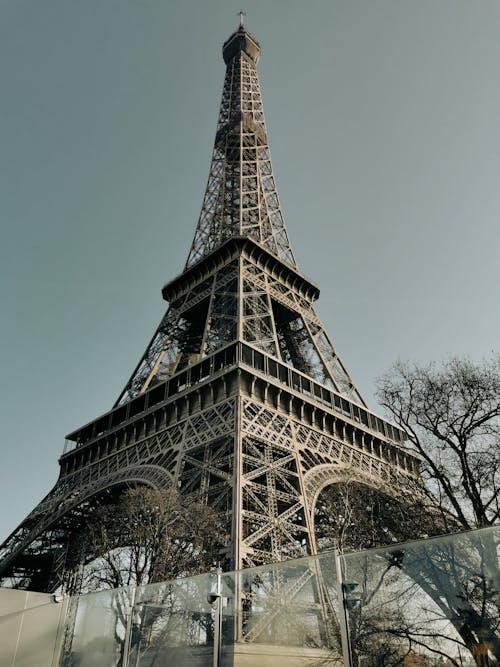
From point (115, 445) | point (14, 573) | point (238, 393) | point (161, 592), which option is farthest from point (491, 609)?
point (14, 573)

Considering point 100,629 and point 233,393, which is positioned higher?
point 233,393

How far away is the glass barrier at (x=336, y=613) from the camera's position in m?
5.58

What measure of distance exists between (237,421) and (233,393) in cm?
242

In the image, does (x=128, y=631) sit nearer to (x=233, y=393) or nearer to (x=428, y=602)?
(x=428, y=602)

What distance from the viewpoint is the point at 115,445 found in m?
33.8

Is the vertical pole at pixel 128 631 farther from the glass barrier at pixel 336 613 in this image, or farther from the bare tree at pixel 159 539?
the bare tree at pixel 159 539

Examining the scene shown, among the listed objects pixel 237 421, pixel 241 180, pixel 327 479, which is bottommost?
pixel 327 479

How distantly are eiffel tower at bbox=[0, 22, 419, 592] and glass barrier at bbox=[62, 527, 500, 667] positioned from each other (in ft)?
33.3

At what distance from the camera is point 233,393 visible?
2652 cm

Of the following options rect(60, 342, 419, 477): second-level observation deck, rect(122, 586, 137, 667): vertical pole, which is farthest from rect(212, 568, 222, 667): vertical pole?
rect(60, 342, 419, 477): second-level observation deck

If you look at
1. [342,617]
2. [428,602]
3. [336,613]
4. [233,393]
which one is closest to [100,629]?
[336,613]

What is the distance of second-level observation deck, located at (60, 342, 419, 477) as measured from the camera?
90.8 feet

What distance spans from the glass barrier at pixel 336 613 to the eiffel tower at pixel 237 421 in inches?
399

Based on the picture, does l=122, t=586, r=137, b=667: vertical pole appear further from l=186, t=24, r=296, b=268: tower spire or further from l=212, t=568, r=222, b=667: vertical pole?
l=186, t=24, r=296, b=268: tower spire
